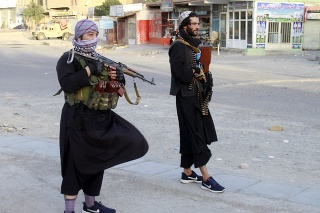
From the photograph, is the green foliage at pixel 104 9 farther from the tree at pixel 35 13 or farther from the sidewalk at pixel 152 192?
the sidewalk at pixel 152 192

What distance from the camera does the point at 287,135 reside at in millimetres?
8688

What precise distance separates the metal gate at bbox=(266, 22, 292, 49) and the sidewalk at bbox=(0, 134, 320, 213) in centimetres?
2929

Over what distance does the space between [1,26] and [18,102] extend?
97097 millimetres

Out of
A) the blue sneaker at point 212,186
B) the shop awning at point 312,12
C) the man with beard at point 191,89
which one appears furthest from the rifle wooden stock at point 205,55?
the shop awning at point 312,12

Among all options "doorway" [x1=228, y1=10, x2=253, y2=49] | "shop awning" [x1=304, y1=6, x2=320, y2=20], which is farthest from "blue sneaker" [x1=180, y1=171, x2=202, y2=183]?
"shop awning" [x1=304, y1=6, x2=320, y2=20]

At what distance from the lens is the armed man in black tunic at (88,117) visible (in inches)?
170

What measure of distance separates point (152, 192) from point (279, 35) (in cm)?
3083

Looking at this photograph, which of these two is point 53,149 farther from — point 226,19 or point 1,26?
point 1,26

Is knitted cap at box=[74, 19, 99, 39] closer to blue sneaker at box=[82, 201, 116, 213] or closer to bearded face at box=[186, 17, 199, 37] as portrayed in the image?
bearded face at box=[186, 17, 199, 37]

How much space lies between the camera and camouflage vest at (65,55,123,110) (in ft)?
14.3

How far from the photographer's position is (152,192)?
17.9ft

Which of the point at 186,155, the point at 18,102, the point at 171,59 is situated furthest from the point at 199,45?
the point at 18,102

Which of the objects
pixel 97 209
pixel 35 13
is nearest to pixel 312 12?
pixel 97 209

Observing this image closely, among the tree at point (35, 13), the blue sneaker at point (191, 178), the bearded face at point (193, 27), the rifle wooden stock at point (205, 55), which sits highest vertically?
the tree at point (35, 13)
